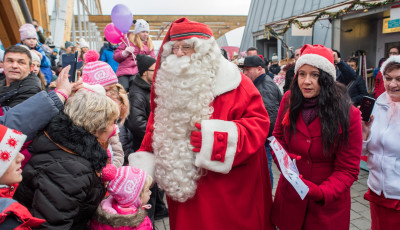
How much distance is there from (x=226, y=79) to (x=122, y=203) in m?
1.05

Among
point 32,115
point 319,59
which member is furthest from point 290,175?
point 32,115

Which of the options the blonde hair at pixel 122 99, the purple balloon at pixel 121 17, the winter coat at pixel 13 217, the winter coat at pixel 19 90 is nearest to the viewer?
the winter coat at pixel 13 217

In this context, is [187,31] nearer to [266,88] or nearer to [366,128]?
[366,128]

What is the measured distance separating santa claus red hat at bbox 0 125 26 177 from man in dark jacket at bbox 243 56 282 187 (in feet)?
10.6

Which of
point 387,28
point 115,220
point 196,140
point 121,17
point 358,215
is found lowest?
point 358,215

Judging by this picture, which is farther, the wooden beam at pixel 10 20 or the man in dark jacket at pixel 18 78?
the wooden beam at pixel 10 20

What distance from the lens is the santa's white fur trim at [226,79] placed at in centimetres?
197

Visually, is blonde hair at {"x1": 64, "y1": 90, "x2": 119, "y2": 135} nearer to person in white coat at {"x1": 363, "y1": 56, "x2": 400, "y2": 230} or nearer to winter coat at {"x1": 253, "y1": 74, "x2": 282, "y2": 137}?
person in white coat at {"x1": 363, "y1": 56, "x2": 400, "y2": 230}

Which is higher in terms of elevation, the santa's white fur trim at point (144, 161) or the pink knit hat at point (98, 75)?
the pink knit hat at point (98, 75)

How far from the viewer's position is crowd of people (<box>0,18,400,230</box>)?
1679mm

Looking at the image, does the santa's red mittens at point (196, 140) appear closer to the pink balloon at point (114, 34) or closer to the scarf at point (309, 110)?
the scarf at point (309, 110)

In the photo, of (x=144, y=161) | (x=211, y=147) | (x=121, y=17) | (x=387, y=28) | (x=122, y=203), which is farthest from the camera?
(x=387, y=28)

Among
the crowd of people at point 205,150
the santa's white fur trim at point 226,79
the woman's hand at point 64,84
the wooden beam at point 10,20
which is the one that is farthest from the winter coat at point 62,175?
the wooden beam at point 10,20

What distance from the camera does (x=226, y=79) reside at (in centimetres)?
200
